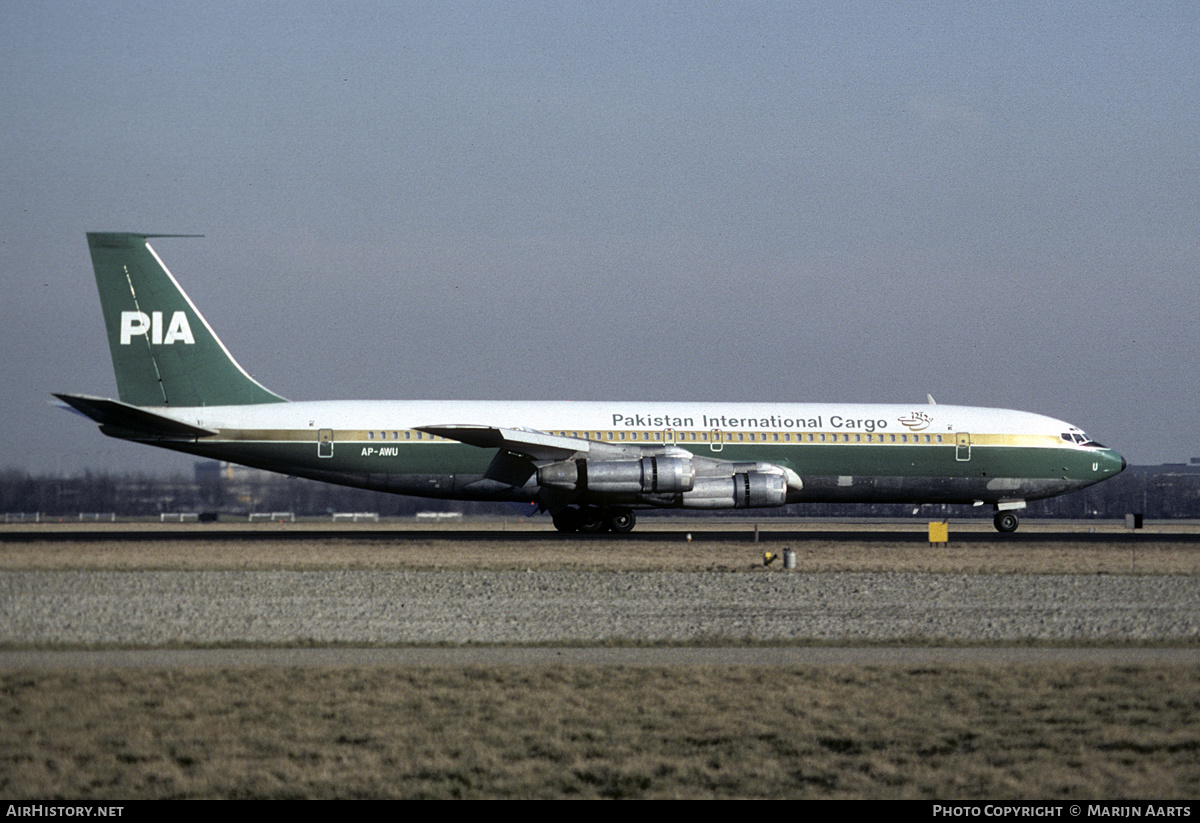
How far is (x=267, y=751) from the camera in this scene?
968cm

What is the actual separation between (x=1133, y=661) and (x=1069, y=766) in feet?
17.6

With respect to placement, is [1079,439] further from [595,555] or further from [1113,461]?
[595,555]

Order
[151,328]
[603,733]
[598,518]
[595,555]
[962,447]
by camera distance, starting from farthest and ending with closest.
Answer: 1. [962,447]
2. [598,518]
3. [151,328]
4. [595,555]
5. [603,733]

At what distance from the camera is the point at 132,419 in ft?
117

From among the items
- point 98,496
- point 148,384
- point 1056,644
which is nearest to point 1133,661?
point 1056,644

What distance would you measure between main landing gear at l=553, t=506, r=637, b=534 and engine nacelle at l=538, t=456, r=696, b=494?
2.80m

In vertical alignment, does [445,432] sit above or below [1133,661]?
above

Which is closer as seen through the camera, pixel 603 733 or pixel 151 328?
pixel 603 733

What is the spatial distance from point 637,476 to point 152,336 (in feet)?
48.3

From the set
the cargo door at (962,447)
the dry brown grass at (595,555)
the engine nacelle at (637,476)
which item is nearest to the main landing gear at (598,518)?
the dry brown grass at (595,555)

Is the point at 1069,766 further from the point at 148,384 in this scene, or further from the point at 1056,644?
the point at 148,384

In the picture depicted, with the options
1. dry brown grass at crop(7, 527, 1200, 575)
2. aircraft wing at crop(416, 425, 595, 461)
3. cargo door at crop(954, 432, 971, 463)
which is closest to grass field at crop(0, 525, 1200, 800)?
dry brown grass at crop(7, 527, 1200, 575)

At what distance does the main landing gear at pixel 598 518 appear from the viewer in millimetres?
39000

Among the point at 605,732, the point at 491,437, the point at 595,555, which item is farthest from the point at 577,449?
the point at 605,732
